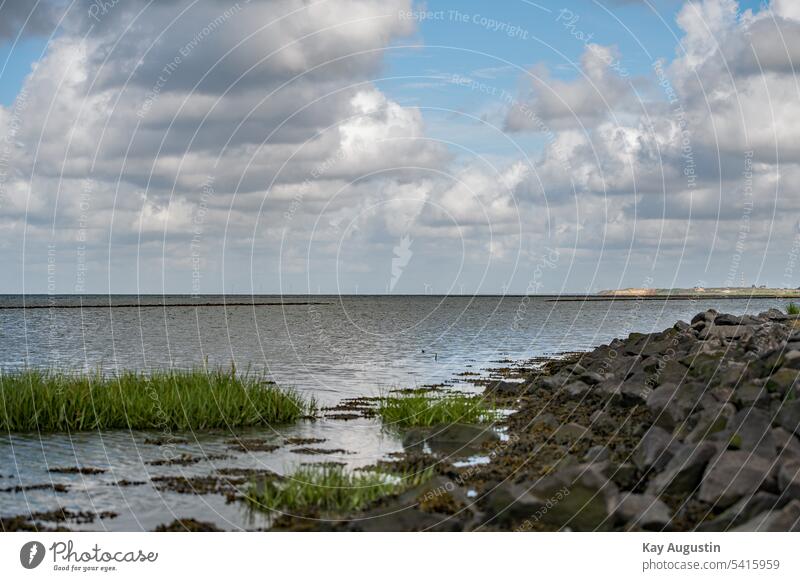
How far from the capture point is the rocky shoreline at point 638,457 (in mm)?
14789

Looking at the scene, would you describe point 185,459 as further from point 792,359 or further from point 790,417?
point 792,359

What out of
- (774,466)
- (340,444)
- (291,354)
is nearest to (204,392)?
(340,444)

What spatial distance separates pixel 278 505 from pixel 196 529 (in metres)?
1.77

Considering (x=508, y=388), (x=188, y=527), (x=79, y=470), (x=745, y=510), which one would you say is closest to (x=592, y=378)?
(x=508, y=388)

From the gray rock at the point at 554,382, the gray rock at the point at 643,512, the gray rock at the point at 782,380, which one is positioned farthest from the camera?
the gray rock at the point at 554,382

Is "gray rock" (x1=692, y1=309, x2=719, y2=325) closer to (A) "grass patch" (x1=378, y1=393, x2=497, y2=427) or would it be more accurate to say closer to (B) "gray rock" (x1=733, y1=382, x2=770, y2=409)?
(A) "grass patch" (x1=378, y1=393, x2=497, y2=427)

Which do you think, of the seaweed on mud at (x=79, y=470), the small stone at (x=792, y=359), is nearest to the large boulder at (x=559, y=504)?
the small stone at (x=792, y=359)

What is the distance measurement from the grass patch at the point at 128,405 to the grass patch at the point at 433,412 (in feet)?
13.6

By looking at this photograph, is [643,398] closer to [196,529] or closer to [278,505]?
[278,505]

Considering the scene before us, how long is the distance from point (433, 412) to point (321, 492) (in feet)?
40.7

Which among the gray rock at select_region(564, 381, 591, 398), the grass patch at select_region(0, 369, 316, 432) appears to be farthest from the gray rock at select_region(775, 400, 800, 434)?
the grass patch at select_region(0, 369, 316, 432)

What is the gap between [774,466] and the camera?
50.9 ft

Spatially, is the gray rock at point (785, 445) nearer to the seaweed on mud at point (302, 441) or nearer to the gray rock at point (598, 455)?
the gray rock at point (598, 455)

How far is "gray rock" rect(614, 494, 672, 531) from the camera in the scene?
47.9 ft
